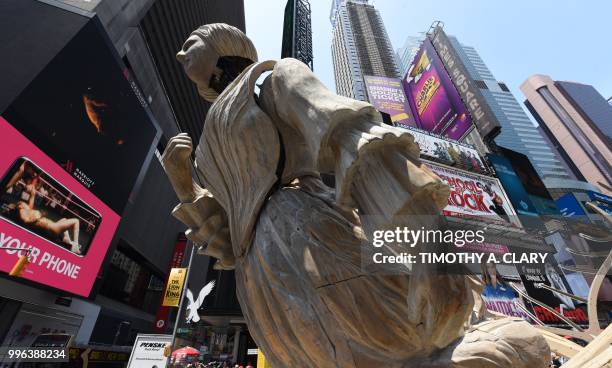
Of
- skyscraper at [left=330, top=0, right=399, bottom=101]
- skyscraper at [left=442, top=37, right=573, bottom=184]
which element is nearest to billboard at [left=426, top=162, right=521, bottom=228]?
skyscraper at [left=330, top=0, right=399, bottom=101]

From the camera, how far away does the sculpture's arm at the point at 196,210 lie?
1479mm

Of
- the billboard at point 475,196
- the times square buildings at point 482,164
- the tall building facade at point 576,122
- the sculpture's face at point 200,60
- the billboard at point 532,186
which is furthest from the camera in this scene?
the tall building facade at point 576,122

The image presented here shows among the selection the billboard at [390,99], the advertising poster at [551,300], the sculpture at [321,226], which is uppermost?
the billboard at [390,99]

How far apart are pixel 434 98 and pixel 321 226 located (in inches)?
863

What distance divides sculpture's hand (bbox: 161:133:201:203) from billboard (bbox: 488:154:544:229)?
17.7 m

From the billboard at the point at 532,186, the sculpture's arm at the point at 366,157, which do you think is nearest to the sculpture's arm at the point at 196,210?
the sculpture's arm at the point at 366,157

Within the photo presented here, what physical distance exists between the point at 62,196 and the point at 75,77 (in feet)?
11.7

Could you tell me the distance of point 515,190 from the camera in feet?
55.8

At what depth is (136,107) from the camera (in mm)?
12836

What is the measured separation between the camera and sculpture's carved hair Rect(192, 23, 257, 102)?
1.71m

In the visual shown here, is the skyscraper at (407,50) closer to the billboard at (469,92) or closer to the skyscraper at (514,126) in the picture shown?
the skyscraper at (514,126)

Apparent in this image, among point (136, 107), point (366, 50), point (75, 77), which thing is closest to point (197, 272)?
point (136, 107)

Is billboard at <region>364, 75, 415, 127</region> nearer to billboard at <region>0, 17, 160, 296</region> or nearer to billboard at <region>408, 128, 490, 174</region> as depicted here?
billboard at <region>408, 128, 490, 174</region>

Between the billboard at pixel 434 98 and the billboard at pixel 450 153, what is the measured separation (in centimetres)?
222
